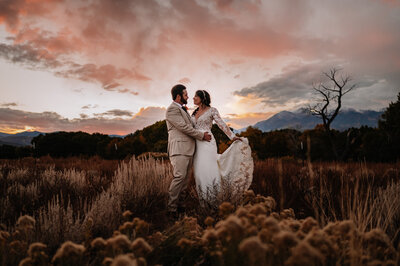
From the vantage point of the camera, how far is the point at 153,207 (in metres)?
4.58

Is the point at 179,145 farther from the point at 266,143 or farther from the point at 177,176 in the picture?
the point at 266,143

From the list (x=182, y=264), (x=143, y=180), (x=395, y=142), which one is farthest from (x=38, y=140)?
(x=395, y=142)

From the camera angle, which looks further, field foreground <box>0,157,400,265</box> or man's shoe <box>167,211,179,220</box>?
man's shoe <box>167,211,179,220</box>

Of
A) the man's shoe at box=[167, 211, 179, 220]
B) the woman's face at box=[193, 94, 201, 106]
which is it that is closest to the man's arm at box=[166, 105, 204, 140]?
the woman's face at box=[193, 94, 201, 106]

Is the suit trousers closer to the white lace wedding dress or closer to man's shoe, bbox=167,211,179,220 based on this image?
man's shoe, bbox=167,211,179,220

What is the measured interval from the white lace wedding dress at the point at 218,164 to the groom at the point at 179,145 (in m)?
0.19

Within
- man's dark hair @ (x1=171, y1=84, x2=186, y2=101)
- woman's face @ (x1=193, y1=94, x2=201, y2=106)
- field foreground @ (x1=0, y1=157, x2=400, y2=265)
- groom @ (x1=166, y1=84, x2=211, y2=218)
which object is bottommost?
field foreground @ (x1=0, y1=157, x2=400, y2=265)

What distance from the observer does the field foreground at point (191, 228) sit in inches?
51.9

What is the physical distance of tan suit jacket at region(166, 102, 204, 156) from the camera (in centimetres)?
444

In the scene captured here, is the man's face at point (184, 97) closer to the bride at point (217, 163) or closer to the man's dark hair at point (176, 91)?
the man's dark hair at point (176, 91)

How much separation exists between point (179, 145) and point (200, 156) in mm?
446

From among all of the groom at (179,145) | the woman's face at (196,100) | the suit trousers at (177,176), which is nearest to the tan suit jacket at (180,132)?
the groom at (179,145)

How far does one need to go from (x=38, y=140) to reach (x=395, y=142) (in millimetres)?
36712

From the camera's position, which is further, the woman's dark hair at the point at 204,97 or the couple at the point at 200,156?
the woman's dark hair at the point at 204,97
